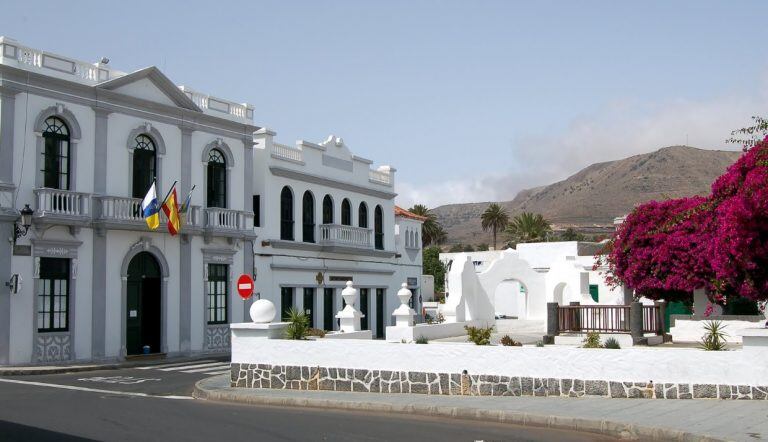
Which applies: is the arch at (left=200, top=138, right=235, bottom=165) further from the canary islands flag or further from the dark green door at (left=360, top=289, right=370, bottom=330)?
the dark green door at (left=360, top=289, right=370, bottom=330)

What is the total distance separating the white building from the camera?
24.2 meters

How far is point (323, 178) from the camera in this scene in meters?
36.1

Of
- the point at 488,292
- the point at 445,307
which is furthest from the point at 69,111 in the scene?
the point at 488,292

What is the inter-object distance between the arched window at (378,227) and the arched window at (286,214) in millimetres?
7000

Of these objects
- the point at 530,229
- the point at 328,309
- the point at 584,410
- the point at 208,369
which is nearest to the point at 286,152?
the point at 328,309

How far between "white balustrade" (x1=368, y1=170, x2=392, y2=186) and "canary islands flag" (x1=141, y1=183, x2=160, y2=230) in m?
15.8

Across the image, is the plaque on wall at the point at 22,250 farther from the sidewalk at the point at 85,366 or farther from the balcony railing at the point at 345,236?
the balcony railing at the point at 345,236

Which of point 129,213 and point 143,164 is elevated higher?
point 143,164

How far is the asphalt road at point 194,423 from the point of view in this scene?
11.6 m

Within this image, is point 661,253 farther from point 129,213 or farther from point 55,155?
point 55,155

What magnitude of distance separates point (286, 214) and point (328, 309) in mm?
4865

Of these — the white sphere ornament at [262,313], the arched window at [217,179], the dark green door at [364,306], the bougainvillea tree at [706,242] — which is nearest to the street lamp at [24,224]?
the arched window at [217,179]

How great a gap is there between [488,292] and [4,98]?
1861cm

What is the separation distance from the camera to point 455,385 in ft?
52.0
